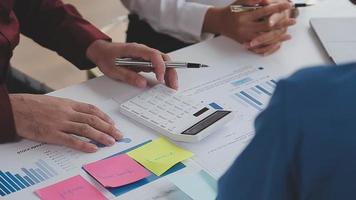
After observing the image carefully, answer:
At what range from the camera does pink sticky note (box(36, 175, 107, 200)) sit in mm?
881

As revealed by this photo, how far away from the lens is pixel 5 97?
3.38 ft

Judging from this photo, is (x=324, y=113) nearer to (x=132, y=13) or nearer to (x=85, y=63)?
(x=85, y=63)

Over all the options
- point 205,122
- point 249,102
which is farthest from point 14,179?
point 249,102

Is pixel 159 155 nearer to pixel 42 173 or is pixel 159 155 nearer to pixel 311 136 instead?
pixel 42 173

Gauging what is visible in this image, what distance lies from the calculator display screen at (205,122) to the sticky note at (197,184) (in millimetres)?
91

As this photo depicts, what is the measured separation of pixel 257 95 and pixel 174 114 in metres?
0.19

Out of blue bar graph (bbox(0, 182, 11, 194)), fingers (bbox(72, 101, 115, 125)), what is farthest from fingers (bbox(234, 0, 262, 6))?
blue bar graph (bbox(0, 182, 11, 194))

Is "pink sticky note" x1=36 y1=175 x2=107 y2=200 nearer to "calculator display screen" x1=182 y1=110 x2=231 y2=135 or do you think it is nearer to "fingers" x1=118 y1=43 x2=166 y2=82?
"calculator display screen" x1=182 y1=110 x2=231 y2=135

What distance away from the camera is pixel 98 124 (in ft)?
3.36

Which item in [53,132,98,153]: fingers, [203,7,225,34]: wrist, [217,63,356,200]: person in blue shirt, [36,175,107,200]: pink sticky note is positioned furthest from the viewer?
[203,7,225,34]: wrist

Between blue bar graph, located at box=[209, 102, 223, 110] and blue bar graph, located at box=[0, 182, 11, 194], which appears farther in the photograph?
blue bar graph, located at box=[209, 102, 223, 110]

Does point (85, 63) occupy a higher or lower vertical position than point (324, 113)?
lower

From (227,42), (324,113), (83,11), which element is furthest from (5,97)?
(83,11)

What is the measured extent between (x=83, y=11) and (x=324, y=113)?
8.15 ft
